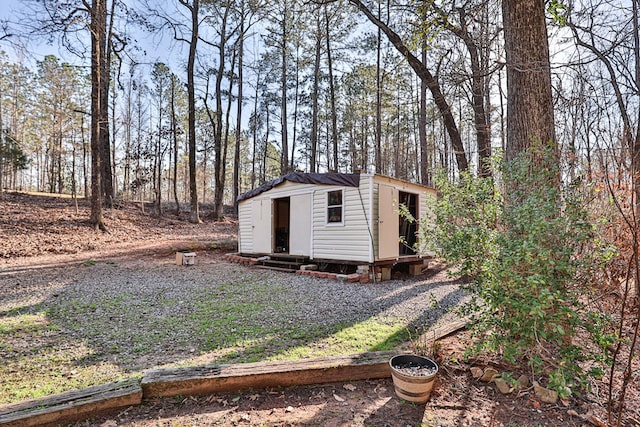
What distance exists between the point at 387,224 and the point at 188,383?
5341 millimetres

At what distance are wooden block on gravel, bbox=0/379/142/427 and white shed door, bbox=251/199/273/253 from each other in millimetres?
6439

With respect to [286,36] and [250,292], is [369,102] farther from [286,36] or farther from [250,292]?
[250,292]

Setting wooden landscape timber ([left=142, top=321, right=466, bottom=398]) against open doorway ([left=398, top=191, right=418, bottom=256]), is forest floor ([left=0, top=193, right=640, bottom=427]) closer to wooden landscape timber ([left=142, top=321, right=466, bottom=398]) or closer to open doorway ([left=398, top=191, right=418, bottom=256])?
wooden landscape timber ([left=142, top=321, right=466, bottom=398])

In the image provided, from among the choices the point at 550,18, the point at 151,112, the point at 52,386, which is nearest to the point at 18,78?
the point at 151,112

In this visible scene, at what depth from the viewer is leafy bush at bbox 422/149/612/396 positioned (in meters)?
1.84

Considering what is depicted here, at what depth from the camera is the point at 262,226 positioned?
8.69 m

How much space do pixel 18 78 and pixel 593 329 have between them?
2460cm

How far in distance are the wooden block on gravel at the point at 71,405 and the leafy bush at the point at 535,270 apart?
2.34m

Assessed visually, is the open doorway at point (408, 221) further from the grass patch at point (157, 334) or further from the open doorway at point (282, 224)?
the grass patch at point (157, 334)

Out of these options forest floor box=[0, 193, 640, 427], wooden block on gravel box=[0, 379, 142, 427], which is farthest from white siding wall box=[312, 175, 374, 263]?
wooden block on gravel box=[0, 379, 142, 427]

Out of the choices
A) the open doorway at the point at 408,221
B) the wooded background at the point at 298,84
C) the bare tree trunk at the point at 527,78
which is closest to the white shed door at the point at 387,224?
the open doorway at the point at 408,221

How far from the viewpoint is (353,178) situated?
22.0 ft

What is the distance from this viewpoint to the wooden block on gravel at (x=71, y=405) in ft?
5.68

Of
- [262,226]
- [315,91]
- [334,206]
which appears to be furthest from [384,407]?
[315,91]
